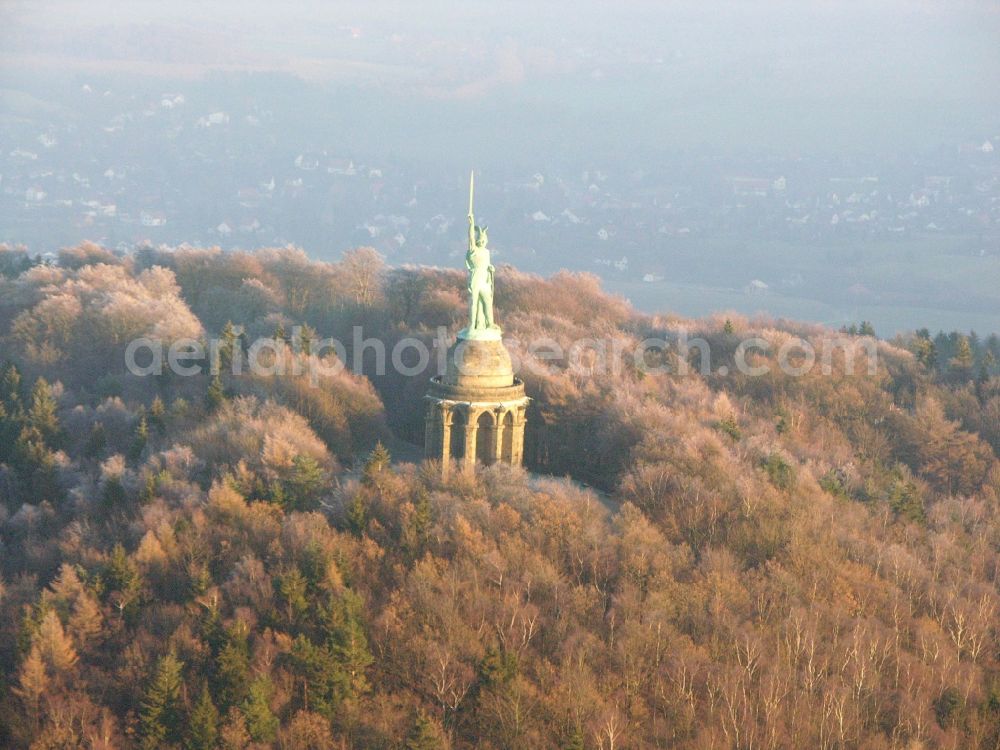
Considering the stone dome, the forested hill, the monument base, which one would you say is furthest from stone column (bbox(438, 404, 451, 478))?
the monument base

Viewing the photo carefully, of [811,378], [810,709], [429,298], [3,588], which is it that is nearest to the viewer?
[810,709]

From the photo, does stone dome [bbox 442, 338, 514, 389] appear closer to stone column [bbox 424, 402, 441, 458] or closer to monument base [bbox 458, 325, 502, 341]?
monument base [bbox 458, 325, 502, 341]

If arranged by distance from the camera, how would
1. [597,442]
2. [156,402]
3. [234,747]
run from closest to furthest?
[234,747] < [597,442] < [156,402]

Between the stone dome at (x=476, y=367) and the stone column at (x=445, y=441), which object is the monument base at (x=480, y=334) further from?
the stone column at (x=445, y=441)

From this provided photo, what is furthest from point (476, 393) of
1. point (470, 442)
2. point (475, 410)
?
point (470, 442)

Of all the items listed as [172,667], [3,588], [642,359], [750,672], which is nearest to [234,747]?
[172,667]

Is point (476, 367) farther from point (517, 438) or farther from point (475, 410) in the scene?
point (517, 438)

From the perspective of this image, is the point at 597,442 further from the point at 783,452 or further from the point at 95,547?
the point at 95,547
